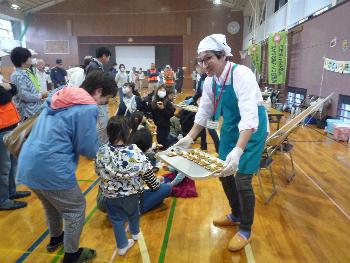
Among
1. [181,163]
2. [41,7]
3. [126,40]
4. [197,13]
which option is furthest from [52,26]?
[181,163]

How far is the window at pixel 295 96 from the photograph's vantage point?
8.14 meters

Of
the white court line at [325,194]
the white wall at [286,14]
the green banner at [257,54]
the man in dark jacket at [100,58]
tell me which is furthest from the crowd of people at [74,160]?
the green banner at [257,54]

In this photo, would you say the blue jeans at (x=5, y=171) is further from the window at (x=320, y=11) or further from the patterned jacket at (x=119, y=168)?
the window at (x=320, y=11)

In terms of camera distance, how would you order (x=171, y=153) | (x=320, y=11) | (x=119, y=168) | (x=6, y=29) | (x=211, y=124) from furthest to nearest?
(x=6, y=29) < (x=320, y=11) < (x=211, y=124) < (x=171, y=153) < (x=119, y=168)

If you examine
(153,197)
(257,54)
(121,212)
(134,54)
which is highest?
(134,54)

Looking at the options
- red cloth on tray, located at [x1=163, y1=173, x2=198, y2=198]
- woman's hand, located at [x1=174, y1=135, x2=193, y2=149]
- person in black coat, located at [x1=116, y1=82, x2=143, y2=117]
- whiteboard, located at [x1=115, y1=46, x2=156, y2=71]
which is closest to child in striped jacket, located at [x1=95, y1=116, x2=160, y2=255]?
woman's hand, located at [x1=174, y1=135, x2=193, y2=149]

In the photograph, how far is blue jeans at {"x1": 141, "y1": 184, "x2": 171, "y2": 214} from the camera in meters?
2.62

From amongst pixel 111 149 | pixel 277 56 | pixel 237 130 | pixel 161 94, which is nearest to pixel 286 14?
pixel 277 56

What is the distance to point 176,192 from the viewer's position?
3064mm

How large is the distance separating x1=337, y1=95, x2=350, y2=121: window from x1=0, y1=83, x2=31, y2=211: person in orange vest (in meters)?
6.02

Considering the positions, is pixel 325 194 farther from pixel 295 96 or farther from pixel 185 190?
pixel 295 96

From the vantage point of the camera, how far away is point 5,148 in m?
2.58

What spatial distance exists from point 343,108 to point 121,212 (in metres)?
5.83

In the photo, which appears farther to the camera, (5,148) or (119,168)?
(5,148)
